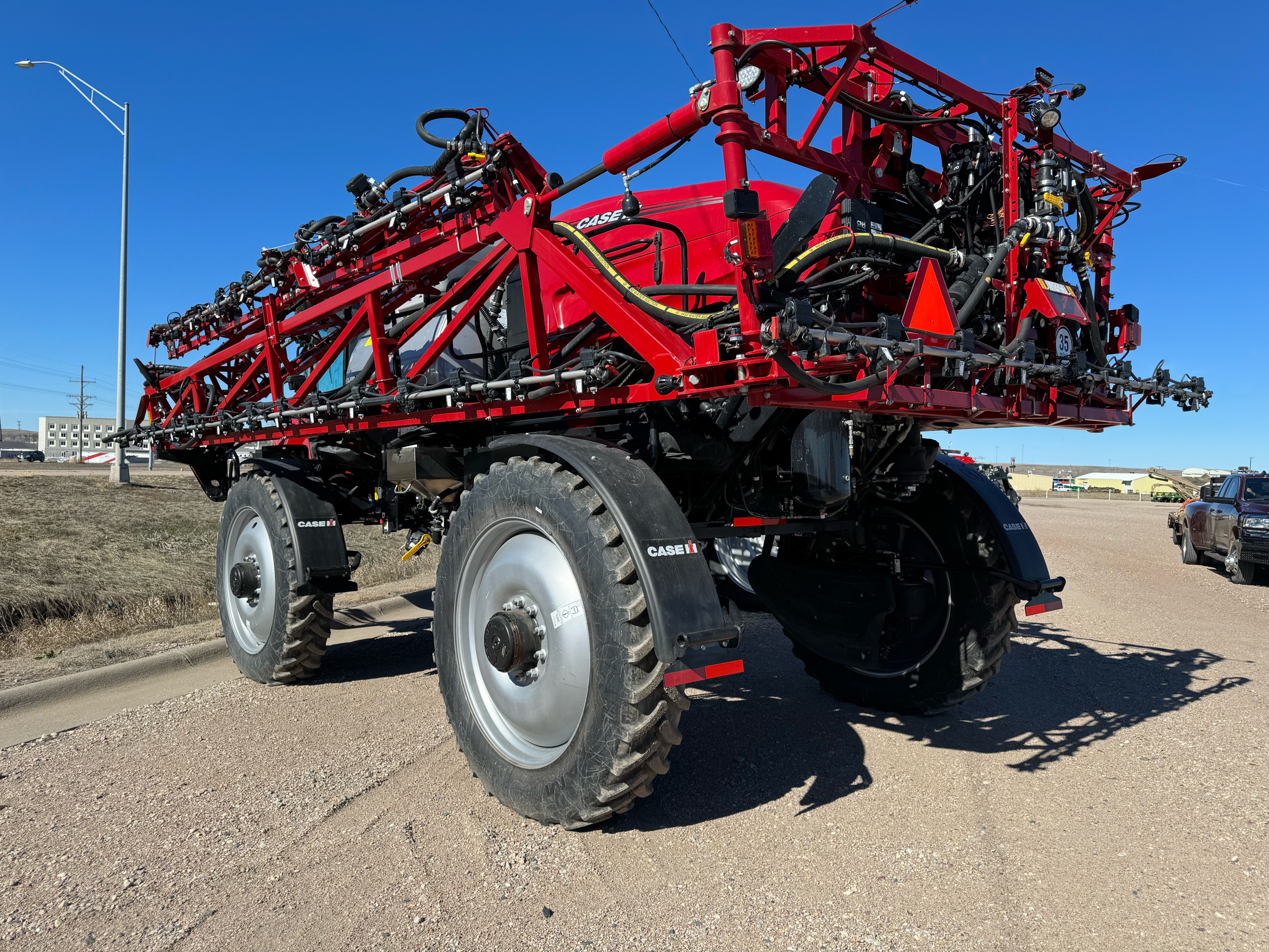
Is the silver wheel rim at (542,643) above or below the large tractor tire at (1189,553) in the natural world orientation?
above

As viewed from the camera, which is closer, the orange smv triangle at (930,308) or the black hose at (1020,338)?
the orange smv triangle at (930,308)

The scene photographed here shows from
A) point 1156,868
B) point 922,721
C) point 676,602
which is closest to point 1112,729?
point 922,721

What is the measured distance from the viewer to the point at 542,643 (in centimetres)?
352

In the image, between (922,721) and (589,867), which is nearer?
(589,867)

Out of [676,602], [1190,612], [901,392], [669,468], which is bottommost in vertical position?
[1190,612]

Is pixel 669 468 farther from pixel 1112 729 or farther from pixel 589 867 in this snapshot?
pixel 1112 729

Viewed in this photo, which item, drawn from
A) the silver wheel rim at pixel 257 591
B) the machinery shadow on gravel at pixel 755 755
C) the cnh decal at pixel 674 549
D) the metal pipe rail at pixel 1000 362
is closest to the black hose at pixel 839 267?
the metal pipe rail at pixel 1000 362

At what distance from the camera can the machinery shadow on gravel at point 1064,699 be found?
14.7 feet

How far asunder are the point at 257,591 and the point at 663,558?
4.01 metres

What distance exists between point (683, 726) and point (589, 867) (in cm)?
161

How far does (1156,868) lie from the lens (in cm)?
301

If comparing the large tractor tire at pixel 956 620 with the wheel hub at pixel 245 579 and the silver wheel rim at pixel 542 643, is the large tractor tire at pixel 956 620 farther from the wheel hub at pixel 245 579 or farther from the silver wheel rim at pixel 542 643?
the wheel hub at pixel 245 579

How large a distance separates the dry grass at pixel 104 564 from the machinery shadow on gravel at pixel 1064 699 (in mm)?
6362

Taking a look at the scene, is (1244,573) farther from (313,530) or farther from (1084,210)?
(313,530)
